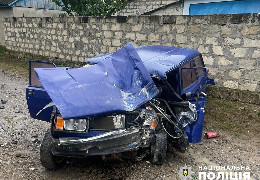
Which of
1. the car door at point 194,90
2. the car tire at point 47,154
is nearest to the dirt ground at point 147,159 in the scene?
the car tire at point 47,154

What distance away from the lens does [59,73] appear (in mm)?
3633

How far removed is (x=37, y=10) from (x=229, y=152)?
1340 cm

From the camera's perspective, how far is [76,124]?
321 cm

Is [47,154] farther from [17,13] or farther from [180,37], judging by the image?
[17,13]

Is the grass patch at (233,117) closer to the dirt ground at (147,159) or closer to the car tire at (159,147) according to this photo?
the dirt ground at (147,159)

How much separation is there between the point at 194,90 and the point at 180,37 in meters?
2.65

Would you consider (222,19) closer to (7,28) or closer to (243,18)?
(243,18)

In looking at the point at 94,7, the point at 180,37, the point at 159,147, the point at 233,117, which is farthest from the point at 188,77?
the point at 94,7

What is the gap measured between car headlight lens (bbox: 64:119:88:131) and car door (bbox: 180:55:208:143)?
162cm

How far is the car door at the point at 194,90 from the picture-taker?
3943 millimetres

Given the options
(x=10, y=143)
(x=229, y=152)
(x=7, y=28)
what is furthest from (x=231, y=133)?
(x=7, y=28)

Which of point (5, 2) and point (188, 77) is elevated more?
point (5, 2)

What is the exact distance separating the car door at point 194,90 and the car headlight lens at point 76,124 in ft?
5.32

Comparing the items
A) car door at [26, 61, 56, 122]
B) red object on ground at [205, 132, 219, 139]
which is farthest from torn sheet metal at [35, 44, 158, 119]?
red object on ground at [205, 132, 219, 139]
